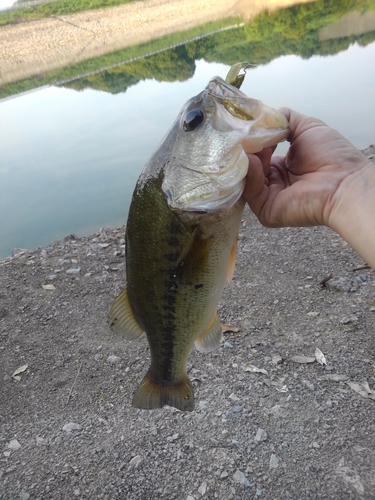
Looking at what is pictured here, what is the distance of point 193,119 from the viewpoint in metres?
1.76

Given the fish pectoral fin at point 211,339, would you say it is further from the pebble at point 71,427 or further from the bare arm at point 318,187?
the pebble at point 71,427

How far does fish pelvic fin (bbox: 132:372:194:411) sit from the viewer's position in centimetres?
222

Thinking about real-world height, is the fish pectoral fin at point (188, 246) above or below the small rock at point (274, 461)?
above

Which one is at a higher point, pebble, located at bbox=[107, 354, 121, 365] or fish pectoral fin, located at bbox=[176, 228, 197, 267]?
fish pectoral fin, located at bbox=[176, 228, 197, 267]

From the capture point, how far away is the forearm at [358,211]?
1918 millimetres

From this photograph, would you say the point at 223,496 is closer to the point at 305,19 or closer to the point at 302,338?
the point at 302,338

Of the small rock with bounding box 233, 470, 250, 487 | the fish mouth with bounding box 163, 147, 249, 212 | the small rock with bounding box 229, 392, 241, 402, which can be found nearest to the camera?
the fish mouth with bounding box 163, 147, 249, 212

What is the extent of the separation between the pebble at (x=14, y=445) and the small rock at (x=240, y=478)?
165 cm

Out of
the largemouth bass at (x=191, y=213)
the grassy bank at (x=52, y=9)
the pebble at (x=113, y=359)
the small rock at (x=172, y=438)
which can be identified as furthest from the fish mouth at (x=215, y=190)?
the grassy bank at (x=52, y=9)

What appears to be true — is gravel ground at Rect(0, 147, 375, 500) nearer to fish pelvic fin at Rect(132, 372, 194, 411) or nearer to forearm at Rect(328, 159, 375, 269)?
fish pelvic fin at Rect(132, 372, 194, 411)

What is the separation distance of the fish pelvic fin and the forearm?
3.63 feet

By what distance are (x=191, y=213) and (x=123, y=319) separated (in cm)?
67

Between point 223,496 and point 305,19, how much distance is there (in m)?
23.4

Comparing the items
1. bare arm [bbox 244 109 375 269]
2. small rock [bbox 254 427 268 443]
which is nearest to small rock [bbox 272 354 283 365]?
small rock [bbox 254 427 268 443]
